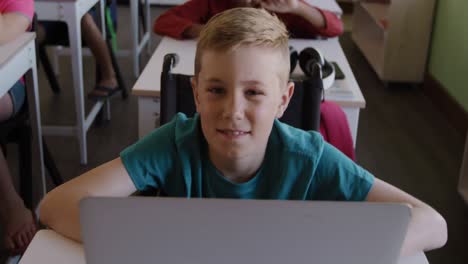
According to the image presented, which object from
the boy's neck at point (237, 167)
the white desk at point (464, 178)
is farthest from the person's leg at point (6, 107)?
the white desk at point (464, 178)

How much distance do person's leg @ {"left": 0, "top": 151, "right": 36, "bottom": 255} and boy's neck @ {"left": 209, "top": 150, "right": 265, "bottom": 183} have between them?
1.18 m

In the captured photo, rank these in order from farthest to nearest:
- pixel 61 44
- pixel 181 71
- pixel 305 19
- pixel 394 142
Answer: pixel 394 142 < pixel 61 44 < pixel 305 19 < pixel 181 71

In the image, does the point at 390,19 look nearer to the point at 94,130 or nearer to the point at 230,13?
the point at 94,130

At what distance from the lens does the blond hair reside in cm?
103

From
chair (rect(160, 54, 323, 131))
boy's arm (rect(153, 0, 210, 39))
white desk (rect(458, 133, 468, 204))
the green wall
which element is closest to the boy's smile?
chair (rect(160, 54, 323, 131))

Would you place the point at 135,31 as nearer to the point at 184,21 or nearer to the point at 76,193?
the point at 184,21

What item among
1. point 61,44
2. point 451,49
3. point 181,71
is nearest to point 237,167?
point 181,71

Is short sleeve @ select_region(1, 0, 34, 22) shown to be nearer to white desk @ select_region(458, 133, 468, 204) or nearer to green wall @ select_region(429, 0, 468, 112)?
white desk @ select_region(458, 133, 468, 204)

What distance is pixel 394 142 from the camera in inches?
130

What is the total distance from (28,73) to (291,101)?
3.32ft

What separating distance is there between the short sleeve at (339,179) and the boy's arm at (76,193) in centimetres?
35

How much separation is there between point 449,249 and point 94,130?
187cm

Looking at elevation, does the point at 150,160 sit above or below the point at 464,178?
above

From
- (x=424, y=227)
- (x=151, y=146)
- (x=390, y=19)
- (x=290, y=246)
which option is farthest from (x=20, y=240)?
(x=390, y=19)
